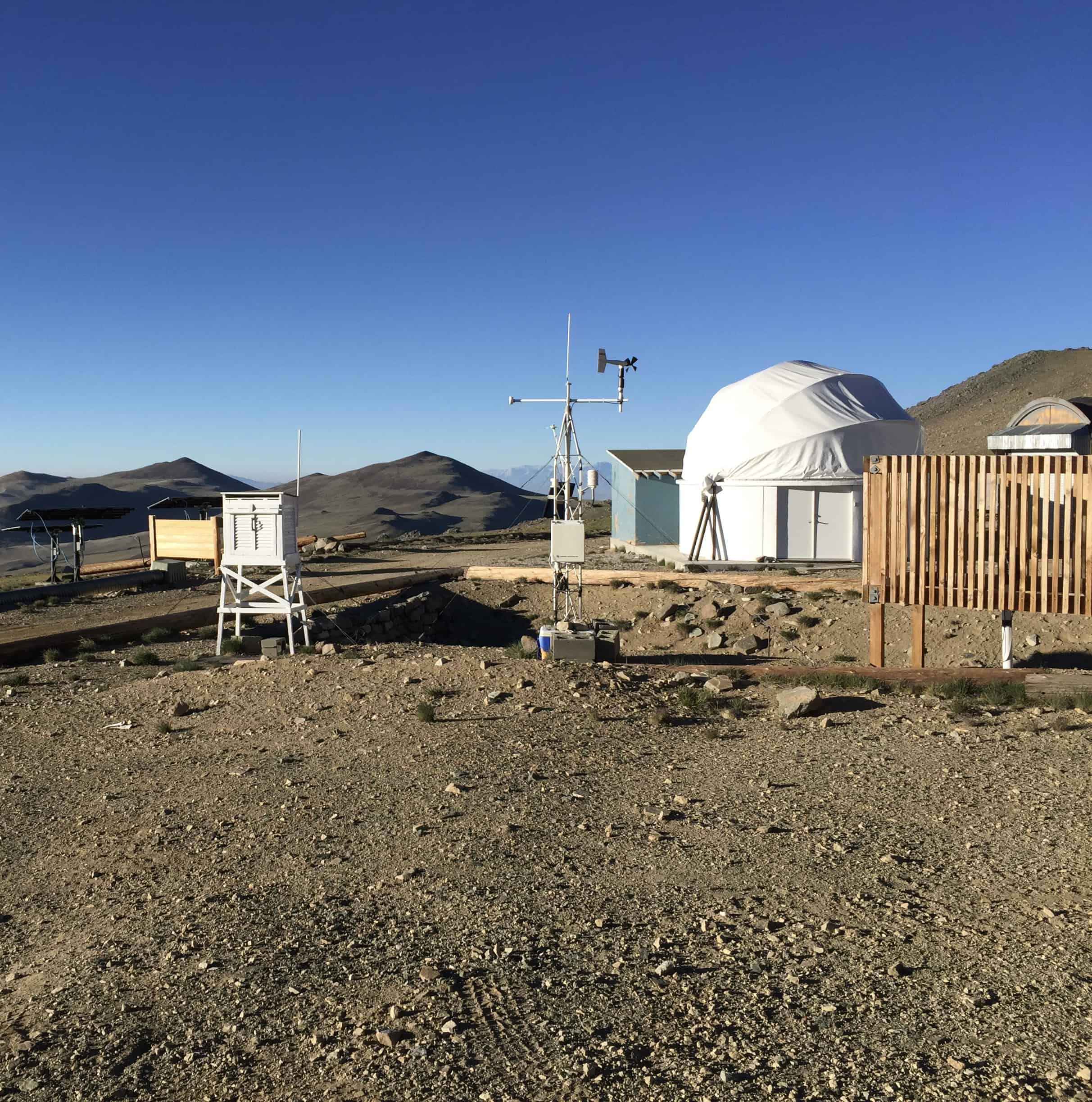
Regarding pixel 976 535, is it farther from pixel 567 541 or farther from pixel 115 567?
pixel 115 567

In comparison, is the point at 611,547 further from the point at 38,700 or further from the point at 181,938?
the point at 181,938

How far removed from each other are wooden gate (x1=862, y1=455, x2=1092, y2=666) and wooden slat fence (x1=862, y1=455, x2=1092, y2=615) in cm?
1

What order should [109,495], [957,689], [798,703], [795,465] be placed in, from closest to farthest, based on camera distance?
[798,703] → [957,689] → [795,465] → [109,495]

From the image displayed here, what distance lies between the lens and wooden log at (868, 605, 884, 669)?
1215 cm

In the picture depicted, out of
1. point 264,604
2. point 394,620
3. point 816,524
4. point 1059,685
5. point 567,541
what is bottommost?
point 394,620

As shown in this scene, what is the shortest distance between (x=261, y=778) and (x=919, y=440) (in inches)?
857

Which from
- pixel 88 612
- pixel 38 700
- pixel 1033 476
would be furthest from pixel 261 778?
pixel 88 612

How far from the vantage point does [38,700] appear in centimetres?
1057

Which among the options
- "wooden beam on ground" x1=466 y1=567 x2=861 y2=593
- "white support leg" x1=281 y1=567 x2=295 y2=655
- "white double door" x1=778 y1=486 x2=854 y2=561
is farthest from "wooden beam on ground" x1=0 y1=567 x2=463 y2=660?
"white double door" x1=778 y1=486 x2=854 y2=561

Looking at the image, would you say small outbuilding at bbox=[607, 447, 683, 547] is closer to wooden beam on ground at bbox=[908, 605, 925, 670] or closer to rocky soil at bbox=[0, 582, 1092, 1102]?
wooden beam on ground at bbox=[908, 605, 925, 670]

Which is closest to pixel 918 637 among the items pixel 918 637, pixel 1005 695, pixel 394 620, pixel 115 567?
pixel 918 637

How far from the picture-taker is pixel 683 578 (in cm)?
2008

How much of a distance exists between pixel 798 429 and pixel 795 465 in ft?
3.20

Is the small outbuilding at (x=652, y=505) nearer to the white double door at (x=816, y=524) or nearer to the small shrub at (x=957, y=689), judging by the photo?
the white double door at (x=816, y=524)
